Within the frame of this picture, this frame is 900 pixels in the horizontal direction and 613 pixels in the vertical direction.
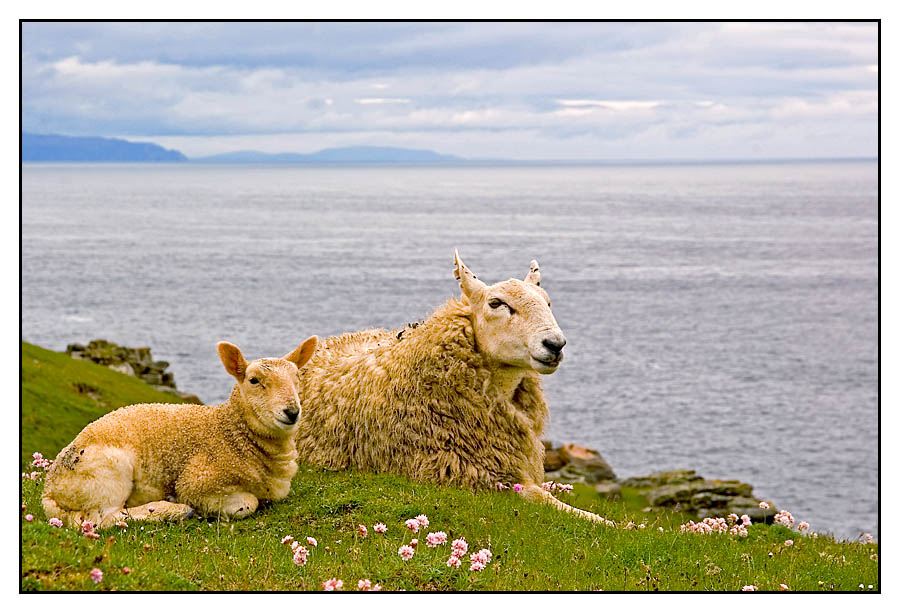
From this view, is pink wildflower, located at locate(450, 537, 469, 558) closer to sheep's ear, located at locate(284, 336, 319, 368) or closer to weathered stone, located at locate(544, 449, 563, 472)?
sheep's ear, located at locate(284, 336, 319, 368)

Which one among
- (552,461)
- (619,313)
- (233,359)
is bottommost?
(552,461)

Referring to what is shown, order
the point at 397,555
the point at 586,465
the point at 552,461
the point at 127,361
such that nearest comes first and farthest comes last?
the point at 397,555
the point at 552,461
the point at 586,465
the point at 127,361

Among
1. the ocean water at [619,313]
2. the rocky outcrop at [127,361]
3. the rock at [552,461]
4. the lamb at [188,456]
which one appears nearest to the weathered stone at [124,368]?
the rocky outcrop at [127,361]

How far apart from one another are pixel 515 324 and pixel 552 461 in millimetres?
21408

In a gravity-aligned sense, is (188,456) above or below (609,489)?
above

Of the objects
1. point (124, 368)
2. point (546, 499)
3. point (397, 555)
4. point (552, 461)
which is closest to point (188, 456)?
point (397, 555)

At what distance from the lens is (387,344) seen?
44.7 feet

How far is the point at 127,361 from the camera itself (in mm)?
36594

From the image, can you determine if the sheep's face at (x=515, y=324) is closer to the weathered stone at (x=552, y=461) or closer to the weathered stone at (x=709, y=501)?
the weathered stone at (x=709, y=501)

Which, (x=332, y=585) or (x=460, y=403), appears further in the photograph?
(x=460, y=403)

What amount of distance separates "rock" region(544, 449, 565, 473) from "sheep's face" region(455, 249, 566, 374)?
20177 mm

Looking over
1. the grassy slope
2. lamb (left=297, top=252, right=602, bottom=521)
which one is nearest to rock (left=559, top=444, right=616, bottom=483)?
the grassy slope

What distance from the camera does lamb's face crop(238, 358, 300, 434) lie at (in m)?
9.83

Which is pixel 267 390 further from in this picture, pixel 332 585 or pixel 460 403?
pixel 460 403
